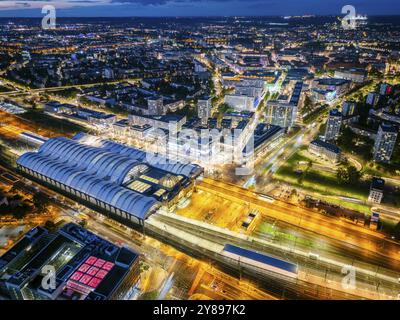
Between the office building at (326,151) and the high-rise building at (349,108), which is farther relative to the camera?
the high-rise building at (349,108)

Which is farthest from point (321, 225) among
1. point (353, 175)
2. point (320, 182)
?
point (353, 175)

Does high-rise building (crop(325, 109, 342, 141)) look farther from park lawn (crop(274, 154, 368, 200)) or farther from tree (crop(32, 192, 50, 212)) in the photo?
tree (crop(32, 192, 50, 212))

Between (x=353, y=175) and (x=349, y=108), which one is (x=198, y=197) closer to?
(x=353, y=175)

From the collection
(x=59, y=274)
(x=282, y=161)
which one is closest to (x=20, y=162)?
(x=59, y=274)

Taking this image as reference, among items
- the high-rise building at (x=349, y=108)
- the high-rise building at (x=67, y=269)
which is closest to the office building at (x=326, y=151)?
the high-rise building at (x=349, y=108)

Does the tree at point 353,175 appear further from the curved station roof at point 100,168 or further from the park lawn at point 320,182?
the curved station roof at point 100,168
